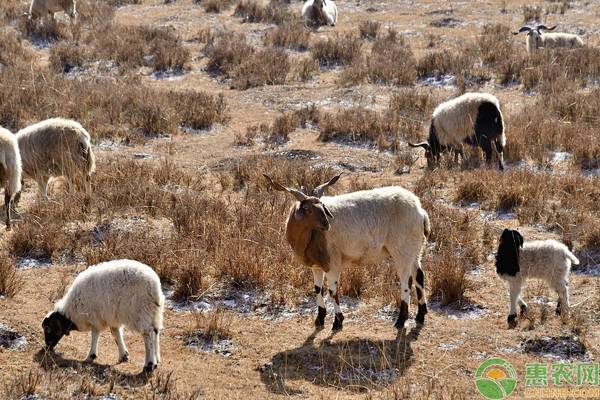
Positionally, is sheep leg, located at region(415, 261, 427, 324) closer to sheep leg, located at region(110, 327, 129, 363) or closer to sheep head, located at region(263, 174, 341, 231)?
sheep head, located at region(263, 174, 341, 231)

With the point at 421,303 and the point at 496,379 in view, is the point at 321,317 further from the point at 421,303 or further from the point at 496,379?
the point at 496,379

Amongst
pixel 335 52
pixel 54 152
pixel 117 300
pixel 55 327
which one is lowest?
pixel 55 327

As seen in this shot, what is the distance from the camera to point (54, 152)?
39.2ft

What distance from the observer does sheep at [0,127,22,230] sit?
10.6 meters

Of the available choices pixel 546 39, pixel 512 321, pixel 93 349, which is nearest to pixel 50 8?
pixel 546 39

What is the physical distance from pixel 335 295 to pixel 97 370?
2468mm

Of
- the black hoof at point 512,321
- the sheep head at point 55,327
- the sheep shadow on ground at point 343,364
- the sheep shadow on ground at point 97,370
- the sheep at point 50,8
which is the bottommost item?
the black hoof at point 512,321

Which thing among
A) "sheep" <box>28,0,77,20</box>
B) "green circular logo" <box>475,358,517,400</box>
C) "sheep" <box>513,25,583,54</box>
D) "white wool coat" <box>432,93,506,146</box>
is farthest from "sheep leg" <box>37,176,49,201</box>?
"sheep" <box>513,25,583,54</box>

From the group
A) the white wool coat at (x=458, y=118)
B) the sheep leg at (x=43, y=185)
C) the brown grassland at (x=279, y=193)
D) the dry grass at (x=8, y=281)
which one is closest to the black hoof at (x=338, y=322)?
the brown grassland at (x=279, y=193)

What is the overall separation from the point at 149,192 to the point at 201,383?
4976 mm

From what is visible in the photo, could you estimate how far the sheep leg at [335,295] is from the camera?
27.1 ft

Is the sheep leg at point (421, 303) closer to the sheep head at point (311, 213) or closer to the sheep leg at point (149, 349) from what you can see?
the sheep head at point (311, 213)

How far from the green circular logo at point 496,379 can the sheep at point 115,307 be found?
279cm

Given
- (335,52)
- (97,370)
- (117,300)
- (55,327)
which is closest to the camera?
(97,370)
